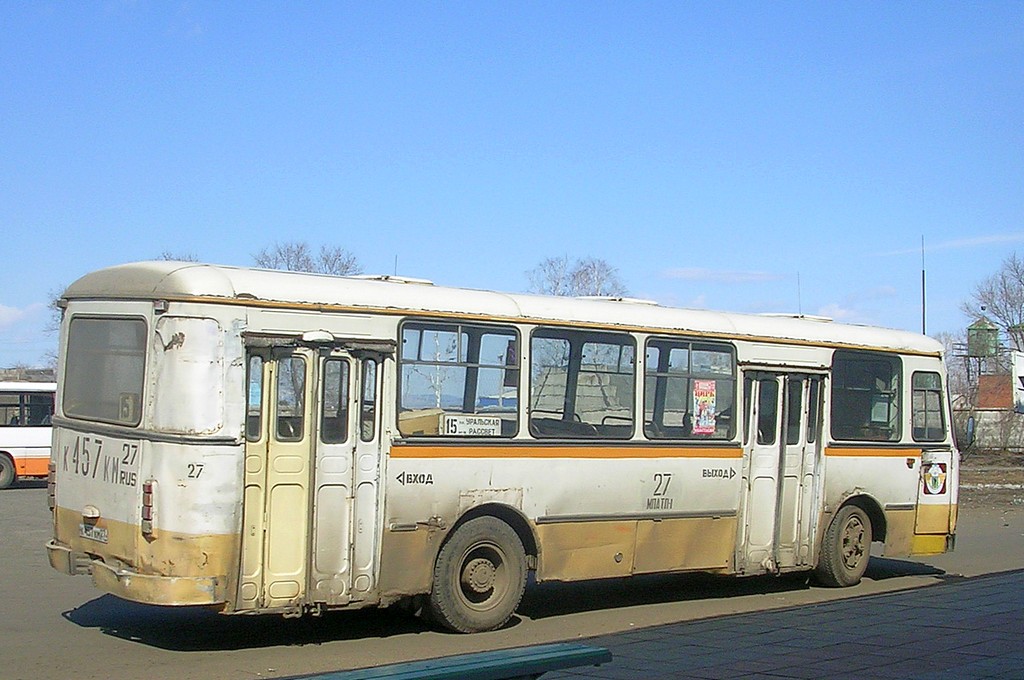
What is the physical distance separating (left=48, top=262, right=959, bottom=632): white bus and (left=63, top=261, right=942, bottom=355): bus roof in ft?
0.08

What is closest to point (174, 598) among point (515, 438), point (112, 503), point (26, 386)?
point (112, 503)

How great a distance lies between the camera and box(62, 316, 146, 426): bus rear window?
10.2 meters

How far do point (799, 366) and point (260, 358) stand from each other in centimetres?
686

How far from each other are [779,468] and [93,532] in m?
7.55

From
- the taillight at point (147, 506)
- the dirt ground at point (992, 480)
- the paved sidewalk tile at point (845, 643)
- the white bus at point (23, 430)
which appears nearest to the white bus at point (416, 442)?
the taillight at point (147, 506)

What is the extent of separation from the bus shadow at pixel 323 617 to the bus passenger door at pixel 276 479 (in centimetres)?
88

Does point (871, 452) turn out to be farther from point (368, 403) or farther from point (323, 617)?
point (368, 403)

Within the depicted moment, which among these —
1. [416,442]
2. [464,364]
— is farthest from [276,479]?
[464,364]

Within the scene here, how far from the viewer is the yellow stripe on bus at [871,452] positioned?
48.9ft

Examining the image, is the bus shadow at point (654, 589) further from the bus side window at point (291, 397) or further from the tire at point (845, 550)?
the bus side window at point (291, 397)

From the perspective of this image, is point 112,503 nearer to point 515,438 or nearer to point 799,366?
point 515,438

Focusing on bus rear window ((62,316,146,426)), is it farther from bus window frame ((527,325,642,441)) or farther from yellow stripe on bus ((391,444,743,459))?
bus window frame ((527,325,642,441))

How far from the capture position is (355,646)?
10.9 meters

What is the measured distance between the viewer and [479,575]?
455 inches
